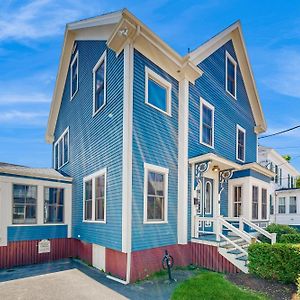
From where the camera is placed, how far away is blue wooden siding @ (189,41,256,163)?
11.3m

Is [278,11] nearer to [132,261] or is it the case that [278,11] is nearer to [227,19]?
[227,19]

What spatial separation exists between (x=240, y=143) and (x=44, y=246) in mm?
11301

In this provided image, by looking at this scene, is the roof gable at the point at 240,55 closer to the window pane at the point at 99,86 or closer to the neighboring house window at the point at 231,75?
the neighboring house window at the point at 231,75

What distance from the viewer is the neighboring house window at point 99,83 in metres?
10.5

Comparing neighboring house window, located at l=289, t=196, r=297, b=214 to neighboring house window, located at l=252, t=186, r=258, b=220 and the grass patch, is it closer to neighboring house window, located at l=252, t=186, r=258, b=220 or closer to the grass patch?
neighboring house window, located at l=252, t=186, r=258, b=220

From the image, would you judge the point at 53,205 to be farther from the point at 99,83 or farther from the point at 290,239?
the point at 290,239

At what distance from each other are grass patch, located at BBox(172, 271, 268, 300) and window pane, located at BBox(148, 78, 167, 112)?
5.80 m

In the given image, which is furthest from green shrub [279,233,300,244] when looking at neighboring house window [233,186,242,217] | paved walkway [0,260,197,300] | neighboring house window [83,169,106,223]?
neighboring house window [83,169,106,223]

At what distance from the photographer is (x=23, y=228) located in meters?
11.2

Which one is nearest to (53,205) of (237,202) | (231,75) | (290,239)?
(237,202)

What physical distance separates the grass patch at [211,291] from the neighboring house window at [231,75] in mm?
9817

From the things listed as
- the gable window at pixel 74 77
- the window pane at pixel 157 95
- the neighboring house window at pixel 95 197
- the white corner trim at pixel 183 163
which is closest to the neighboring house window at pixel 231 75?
the white corner trim at pixel 183 163

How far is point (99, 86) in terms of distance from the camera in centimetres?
1095

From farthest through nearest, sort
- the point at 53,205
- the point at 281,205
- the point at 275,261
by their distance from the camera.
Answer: the point at 281,205 < the point at 53,205 < the point at 275,261
